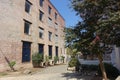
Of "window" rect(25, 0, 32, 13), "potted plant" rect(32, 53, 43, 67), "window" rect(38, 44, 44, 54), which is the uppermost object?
"window" rect(25, 0, 32, 13)

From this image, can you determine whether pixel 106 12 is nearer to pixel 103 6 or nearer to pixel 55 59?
pixel 103 6

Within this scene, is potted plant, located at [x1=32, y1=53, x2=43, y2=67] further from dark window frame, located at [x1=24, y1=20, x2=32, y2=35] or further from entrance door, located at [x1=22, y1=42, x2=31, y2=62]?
dark window frame, located at [x1=24, y1=20, x2=32, y2=35]

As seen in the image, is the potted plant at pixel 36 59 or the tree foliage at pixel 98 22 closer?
the tree foliage at pixel 98 22

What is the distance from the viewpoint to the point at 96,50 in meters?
11.4

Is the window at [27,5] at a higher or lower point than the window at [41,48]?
higher

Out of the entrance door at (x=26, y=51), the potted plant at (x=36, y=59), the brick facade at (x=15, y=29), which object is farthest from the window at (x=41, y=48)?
the entrance door at (x=26, y=51)

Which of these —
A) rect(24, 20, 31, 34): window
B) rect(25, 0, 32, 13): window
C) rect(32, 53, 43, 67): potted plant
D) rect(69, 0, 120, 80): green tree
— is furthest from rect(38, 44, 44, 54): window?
rect(69, 0, 120, 80): green tree

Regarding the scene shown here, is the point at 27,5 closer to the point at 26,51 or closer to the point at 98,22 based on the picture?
the point at 26,51

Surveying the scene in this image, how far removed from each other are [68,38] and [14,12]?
11.5 metres

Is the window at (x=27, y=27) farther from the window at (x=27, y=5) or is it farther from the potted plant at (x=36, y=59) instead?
the potted plant at (x=36, y=59)

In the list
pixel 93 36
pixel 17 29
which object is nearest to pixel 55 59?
pixel 17 29

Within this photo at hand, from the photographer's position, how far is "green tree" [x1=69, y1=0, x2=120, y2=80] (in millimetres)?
10081

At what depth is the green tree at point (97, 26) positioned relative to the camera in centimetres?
1008

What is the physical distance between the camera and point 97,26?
10867 mm
